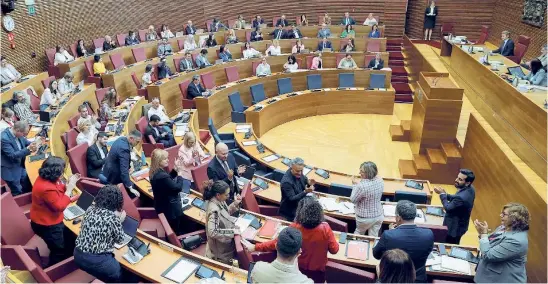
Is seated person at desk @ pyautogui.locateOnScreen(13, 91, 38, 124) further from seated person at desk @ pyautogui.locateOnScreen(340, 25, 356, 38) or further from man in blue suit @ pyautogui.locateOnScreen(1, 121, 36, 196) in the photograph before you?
seated person at desk @ pyautogui.locateOnScreen(340, 25, 356, 38)

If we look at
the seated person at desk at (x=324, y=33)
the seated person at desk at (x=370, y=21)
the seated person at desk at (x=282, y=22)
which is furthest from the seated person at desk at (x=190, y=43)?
the seated person at desk at (x=370, y=21)

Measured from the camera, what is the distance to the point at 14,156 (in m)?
5.15

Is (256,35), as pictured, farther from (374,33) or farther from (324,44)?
(374,33)

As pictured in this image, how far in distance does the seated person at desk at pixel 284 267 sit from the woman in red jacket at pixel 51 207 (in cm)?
214

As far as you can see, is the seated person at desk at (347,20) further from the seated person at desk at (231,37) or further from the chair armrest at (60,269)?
the chair armrest at (60,269)

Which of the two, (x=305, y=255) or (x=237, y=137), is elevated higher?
(x=305, y=255)

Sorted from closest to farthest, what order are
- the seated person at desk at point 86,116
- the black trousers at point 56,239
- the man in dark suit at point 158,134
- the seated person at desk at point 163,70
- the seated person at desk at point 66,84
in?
the black trousers at point 56,239
the seated person at desk at point 86,116
the man in dark suit at point 158,134
the seated person at desk at point 66,84
the seated person at desk at point 163,70

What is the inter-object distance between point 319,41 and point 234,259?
966cm

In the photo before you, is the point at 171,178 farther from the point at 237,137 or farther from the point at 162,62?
the point at 162,62

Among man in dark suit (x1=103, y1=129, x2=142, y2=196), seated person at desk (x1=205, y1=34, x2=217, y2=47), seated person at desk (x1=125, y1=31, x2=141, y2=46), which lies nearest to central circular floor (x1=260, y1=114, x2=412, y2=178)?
seated person at desk (x1=205, y1=34, x2=217, y2=47)

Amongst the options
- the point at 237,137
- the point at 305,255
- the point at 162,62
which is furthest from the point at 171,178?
the point at 162,62

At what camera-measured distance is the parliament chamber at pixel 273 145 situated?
3.35 metres

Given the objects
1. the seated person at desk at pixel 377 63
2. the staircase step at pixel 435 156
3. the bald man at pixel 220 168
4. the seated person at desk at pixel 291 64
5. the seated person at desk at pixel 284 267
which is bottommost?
the staircase step at pixel 435 156

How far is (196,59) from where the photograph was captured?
10.6m
